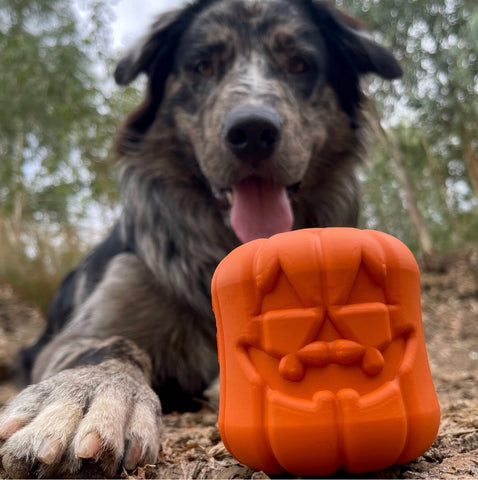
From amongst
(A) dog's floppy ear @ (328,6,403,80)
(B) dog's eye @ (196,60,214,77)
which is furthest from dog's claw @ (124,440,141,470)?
(A) dog's floppy ear @ (328,6,403,80)

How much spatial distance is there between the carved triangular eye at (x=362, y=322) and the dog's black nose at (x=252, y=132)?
1.52 metres

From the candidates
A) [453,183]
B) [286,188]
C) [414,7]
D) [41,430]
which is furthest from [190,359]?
[453,183]

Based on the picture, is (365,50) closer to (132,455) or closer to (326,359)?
(326,359)

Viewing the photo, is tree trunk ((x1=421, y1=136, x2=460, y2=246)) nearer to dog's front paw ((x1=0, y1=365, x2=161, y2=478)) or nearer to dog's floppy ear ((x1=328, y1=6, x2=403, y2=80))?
dog's floppy ear ((x1=328, y1=6, x2=403, y2=80))

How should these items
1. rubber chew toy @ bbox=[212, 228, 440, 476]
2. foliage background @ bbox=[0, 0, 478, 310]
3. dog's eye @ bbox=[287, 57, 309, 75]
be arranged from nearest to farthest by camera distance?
rubber chew toy @ bbox=[212, 228, 440, 476] → dog's eye @ bbox=[287, 57, 309, 75] → foliage background @ bbox=[0, 0, 478, 310]

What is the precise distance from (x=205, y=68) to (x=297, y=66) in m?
0.57

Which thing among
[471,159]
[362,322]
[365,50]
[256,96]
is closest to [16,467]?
[362,322]

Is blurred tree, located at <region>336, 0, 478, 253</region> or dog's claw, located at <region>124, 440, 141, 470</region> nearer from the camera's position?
dog's claw, located at <region>124, 440, 141, 470</region>

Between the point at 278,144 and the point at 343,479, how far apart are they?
1.79 meters

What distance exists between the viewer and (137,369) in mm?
2172

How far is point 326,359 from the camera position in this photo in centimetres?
127

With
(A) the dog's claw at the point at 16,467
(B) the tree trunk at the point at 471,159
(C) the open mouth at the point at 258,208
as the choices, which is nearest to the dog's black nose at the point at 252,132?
(C) the open mouth at the point at 258,208

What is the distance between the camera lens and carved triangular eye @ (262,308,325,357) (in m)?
1.27

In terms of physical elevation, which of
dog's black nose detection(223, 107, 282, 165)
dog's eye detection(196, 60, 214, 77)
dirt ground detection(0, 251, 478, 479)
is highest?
dog's eye detection(196, 60, 214, 77)
